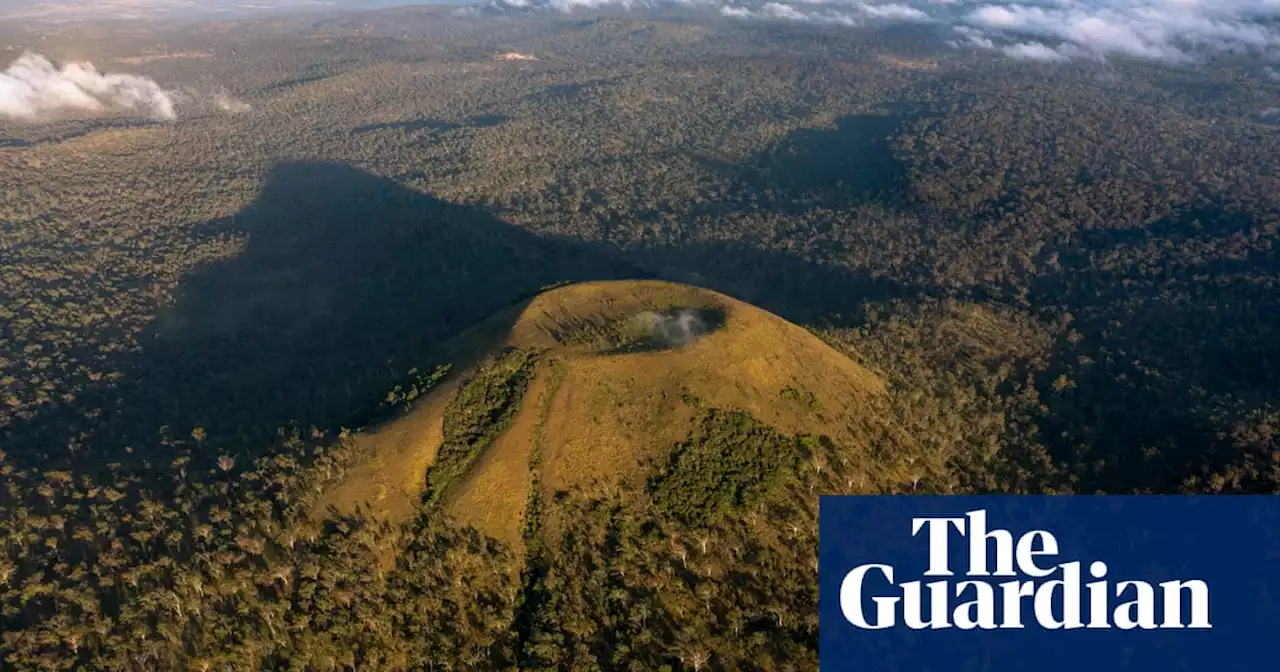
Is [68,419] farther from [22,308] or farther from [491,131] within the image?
[491,131]

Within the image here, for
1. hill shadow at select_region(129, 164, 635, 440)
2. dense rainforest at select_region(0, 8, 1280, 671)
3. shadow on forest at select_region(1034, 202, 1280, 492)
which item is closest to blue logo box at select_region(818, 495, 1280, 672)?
dense rainforest at select_region(0, 8, 1280, 671)

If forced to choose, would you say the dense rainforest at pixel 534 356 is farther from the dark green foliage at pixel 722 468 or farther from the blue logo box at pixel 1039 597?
the blue logo box at pixel 1039 597

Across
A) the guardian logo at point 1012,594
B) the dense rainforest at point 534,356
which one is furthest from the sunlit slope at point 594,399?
the guardian logo at point 1012,594

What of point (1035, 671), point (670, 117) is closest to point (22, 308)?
point (1035, 671)

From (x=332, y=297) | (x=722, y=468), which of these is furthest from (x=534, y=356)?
(x=332, y=297)

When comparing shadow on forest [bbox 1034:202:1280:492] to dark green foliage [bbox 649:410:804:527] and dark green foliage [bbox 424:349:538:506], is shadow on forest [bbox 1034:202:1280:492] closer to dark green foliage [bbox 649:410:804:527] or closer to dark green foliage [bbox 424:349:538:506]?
dark green foliage [bbox 649:410:804:527]

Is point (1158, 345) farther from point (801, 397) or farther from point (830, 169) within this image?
point (830, 169)
